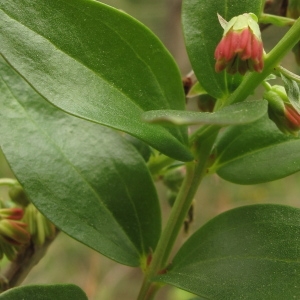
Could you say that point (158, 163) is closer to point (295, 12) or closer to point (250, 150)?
point (250, 150)

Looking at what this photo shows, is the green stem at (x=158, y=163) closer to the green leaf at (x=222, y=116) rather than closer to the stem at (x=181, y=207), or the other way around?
the stem at (x=181, y=207)

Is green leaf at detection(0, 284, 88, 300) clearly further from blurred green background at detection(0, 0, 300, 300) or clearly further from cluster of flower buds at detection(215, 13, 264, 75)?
blurred green background at detection(0, 0, 300, 300)

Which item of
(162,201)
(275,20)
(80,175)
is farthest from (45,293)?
(162,201)

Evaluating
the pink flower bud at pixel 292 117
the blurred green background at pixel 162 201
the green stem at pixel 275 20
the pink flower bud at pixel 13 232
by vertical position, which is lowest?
the blurred green background at pixel 162 201

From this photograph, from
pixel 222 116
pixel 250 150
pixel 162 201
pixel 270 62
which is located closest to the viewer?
pixel 222 116

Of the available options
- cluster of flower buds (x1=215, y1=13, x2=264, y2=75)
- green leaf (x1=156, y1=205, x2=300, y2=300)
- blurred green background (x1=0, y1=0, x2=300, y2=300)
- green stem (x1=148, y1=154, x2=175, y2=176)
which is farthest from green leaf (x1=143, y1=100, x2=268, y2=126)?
blurred green background (x1=0, y1=0, x2=300, y2=300)

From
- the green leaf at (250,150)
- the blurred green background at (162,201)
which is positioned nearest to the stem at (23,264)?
the green leaf at (250,150)

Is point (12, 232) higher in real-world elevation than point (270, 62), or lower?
lower

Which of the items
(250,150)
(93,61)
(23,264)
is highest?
(93,61)
